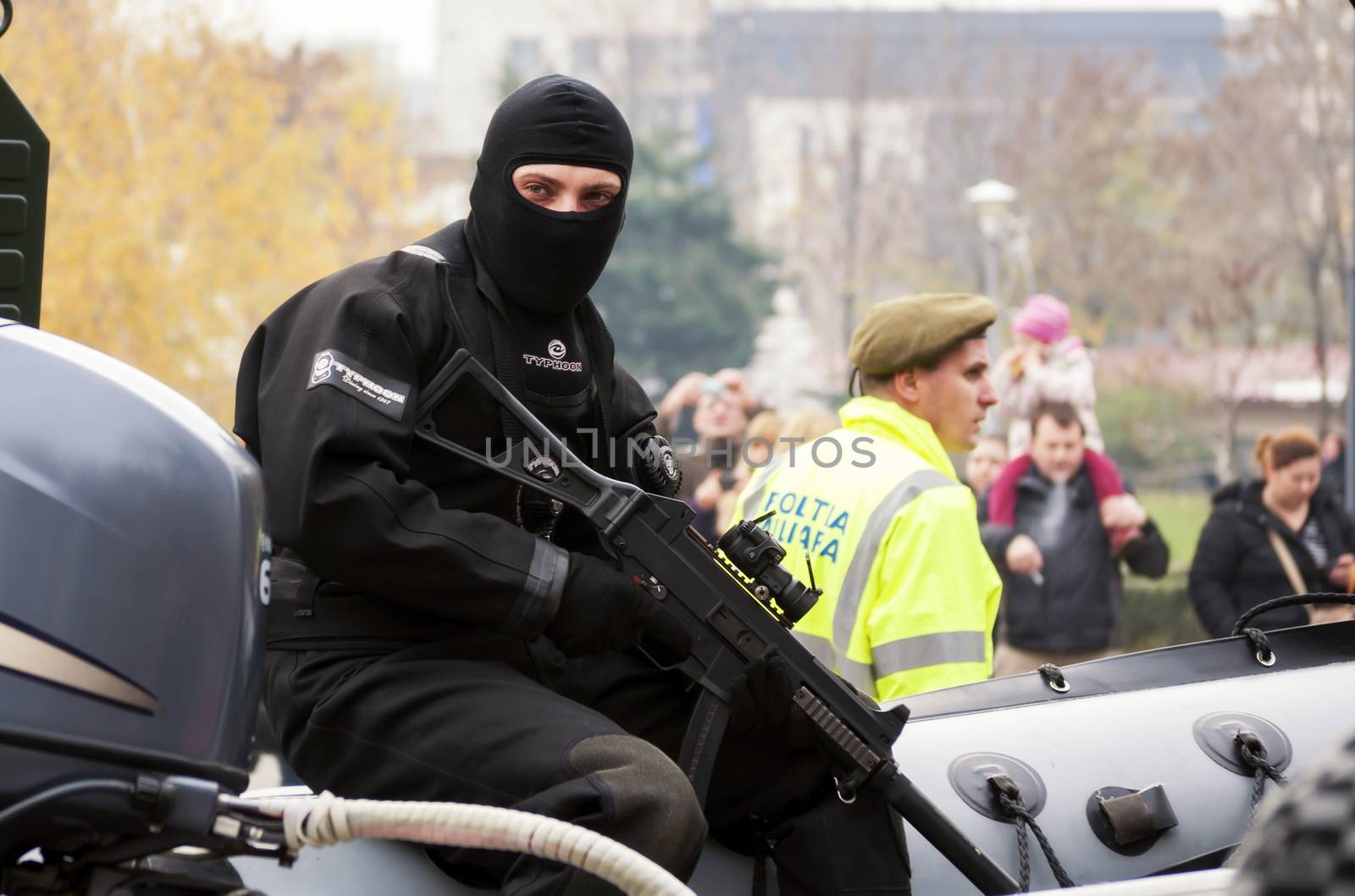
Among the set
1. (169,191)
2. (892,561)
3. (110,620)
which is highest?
(110,620)

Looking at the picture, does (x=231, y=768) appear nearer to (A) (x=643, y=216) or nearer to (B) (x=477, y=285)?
(B) (x=477, y=285)

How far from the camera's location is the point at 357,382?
245cm

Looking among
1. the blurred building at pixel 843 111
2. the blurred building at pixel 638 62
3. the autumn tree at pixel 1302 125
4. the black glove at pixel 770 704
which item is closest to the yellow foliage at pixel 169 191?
the blurred building at pixel 638 62

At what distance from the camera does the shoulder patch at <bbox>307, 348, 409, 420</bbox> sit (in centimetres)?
244

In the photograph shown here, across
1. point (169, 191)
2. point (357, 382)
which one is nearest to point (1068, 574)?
point (357, 382)

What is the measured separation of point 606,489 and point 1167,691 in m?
1.39

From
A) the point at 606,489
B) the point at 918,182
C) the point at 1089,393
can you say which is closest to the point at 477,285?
the point at 606,489

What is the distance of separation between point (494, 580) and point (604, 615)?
0.19 m

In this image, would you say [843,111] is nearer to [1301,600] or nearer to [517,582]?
[1301,600]

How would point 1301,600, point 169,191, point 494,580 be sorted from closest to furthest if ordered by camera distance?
point 494,580 → point 1301,600 → point 169,191

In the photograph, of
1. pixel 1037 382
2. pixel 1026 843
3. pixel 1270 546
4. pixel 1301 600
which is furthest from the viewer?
pixel 1037 382

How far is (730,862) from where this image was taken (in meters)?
2.82

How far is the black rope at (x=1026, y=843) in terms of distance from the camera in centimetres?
290

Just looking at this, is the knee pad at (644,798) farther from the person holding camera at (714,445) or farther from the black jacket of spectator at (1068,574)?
the person holding camera at (714,445)
